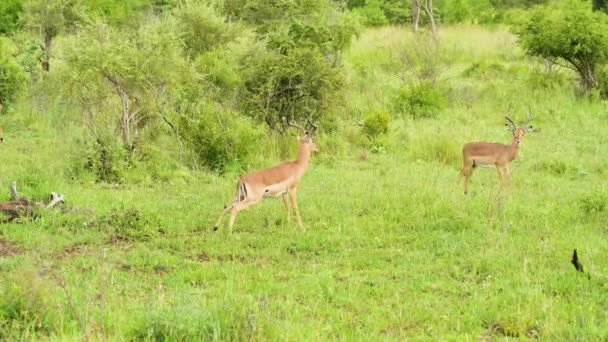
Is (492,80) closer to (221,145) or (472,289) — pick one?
(221,145)

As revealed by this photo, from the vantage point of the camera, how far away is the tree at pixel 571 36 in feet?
50.9

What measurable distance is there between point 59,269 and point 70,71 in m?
4.37

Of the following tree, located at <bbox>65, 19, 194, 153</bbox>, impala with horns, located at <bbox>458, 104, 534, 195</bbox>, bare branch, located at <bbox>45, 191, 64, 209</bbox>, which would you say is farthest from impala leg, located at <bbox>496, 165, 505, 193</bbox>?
bare branch, located at <bbox>45, 191, 64, 209</bbox>

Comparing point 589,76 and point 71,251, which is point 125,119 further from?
point 589,76

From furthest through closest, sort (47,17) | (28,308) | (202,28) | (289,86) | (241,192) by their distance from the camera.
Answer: (47,17)
(202,28)
(289,86)
(241,192)
(28,308)

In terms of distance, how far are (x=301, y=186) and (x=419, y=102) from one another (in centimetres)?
624

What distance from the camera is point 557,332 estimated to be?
16.3ft

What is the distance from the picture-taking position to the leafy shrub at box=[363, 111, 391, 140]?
1283cm

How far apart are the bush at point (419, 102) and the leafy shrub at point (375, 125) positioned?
223 cm

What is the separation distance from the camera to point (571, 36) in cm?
1555

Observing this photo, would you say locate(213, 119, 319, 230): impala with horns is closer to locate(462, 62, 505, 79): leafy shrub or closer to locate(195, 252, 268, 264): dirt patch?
locate(195, 252, 268, 264): dirt patch

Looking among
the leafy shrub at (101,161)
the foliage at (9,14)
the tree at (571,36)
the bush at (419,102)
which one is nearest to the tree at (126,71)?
the leafy shrub at (101,161)

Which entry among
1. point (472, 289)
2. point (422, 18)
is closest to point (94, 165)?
point (472, 289)

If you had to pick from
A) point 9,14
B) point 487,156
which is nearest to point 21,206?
point 487,156
